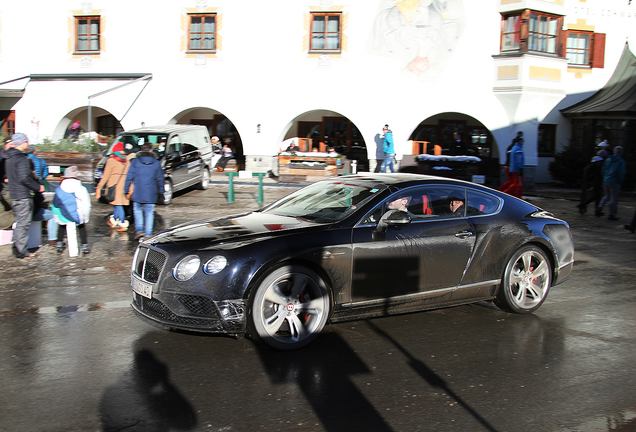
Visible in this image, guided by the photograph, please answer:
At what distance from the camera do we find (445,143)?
25422 millimetres

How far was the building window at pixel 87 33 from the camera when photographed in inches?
966

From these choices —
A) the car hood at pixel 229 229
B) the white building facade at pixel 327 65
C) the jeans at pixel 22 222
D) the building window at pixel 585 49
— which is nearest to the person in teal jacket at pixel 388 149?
the white building facade at pixel 327 65

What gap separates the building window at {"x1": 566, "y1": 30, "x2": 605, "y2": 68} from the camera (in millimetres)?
23812

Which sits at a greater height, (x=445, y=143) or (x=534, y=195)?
(x=445, y=143)

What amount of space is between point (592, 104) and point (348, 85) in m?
9.33

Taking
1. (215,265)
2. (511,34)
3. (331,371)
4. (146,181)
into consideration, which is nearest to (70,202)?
(146,181)

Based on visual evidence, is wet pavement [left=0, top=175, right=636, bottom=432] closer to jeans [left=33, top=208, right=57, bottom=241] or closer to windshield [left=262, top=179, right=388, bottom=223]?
windshield [left=262, top=179, right=388, bottom=223]

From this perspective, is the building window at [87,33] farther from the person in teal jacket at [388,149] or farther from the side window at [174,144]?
the person in teal jacket at [388,149]

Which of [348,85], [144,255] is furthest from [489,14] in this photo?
[144,255]

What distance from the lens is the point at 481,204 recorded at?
627 centimetres

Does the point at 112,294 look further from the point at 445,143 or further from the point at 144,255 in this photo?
the point at 445,143

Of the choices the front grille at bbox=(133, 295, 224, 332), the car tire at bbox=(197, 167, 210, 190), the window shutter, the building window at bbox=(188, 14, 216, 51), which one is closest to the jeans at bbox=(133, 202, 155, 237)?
the front grille at bbox=(133, 295, 224, 332)

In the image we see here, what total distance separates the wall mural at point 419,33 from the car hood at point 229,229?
1789cm

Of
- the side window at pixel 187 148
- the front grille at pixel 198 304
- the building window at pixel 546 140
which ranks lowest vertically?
the front grille at pixel 198 304
